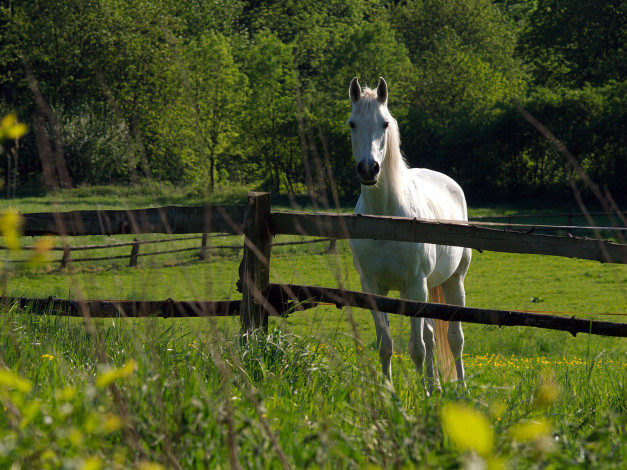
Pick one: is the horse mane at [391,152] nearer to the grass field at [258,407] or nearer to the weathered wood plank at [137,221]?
the weathered wood plank at [137,221]

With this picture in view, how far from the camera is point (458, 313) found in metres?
4.10

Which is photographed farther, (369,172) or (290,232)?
(369,172)

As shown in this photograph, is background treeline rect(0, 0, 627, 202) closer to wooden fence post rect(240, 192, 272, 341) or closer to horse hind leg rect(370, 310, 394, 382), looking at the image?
horse hind leg rect(370, 310, 394, 382)

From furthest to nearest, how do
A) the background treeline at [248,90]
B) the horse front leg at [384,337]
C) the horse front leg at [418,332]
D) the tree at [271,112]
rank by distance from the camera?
the tree at [271,112]
the background treeline at [248,90]
the horse front leg at [418,332]
the horse front leg at [384,337]

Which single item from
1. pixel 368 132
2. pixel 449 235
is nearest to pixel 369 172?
pixel 368 132

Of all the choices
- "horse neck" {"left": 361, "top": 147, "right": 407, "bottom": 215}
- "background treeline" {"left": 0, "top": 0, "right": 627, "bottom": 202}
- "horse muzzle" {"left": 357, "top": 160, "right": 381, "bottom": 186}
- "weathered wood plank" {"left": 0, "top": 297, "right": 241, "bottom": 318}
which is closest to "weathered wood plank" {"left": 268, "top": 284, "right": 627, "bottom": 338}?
"weathered wood plank" {"left": 0, "top": 297, "right": 241, "bottom": 318}

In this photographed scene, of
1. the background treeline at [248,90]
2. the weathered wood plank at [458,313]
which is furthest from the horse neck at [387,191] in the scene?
the background treeline at [248,90]

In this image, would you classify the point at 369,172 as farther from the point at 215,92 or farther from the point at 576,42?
the point at 576,42

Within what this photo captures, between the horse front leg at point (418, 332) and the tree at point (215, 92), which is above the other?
the tree at point (215, 92)

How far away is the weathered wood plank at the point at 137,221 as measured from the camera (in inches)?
179

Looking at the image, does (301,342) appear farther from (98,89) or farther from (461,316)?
(98,89)

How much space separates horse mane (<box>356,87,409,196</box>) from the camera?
208 inches

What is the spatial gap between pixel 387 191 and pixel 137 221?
1843 mm

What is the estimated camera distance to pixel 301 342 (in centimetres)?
395
